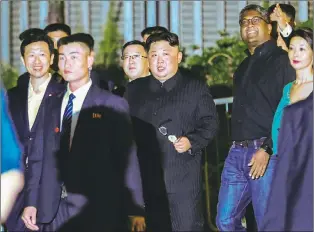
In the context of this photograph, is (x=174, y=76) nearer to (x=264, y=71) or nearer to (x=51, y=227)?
(x=264, y=71)

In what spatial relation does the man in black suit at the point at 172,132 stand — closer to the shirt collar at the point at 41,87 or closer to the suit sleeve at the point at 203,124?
the suit sleeve at the point at 203,124

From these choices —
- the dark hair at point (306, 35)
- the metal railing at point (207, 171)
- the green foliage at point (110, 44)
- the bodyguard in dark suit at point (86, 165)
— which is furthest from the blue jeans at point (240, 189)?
the green foliage at point (110, 44)

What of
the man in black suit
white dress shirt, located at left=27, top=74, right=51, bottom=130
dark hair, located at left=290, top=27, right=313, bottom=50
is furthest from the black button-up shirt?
white dress shirt, located at left=27, top=74, right=51, bottom=130

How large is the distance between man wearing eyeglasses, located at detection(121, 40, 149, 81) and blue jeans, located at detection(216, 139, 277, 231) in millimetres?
1231

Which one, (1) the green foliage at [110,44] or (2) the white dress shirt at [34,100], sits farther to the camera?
(1) the green foliage at [110,44]

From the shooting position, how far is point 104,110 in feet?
24.5

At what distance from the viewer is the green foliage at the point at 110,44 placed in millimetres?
12109

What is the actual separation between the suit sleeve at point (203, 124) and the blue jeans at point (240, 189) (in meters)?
0.23

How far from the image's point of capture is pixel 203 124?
25.9 ft

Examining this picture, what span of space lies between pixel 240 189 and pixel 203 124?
567 millimetres

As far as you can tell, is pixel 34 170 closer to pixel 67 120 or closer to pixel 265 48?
pixel 67 120

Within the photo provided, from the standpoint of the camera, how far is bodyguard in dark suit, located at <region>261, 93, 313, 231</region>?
6676 mm

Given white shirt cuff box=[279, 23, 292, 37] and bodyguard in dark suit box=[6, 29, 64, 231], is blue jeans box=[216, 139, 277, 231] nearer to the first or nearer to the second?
white shirt cuff box=[279, 23, 292, 37]

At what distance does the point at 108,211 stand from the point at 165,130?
80 cm
